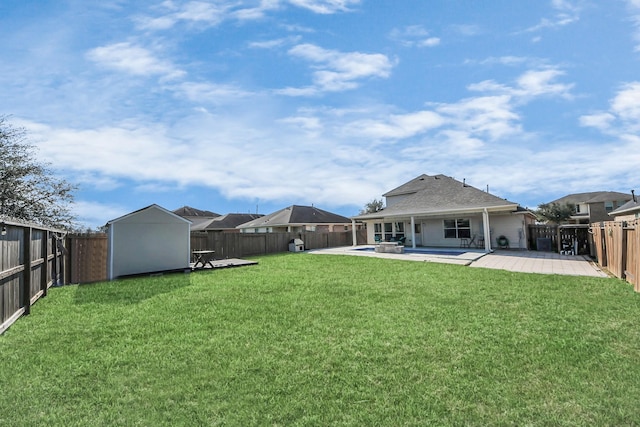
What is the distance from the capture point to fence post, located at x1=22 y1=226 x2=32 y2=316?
6.16 meters

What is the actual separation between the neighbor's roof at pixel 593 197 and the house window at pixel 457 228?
3381 centimetres

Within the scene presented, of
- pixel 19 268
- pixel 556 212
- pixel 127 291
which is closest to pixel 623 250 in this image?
pixel 127 291

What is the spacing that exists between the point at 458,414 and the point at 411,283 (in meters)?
5.86

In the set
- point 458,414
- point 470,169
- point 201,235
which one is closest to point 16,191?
point 201,235

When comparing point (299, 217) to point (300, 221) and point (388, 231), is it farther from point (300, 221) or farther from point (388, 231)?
point (388, 231)

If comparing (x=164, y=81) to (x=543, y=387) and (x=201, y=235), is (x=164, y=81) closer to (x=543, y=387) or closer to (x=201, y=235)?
(x=201, y=235)

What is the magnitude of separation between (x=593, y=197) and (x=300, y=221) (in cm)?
4213

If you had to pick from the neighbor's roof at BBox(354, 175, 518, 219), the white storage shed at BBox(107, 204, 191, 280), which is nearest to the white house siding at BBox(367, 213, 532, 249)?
the neighbor's roof at BBox(354, 175, 518, 219)

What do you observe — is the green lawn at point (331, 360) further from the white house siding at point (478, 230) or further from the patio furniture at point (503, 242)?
the white house siding at point (478, 230)

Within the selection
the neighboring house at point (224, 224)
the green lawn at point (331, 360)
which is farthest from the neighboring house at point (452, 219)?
the neighboring house at point (224, 224)

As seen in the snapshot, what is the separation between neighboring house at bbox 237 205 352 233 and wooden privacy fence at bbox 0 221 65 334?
842 inches

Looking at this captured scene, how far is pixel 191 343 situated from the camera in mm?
4371

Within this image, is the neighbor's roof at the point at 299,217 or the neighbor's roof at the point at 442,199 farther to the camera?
the neighbor's roof at the point at 299,217

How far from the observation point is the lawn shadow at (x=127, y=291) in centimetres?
736
